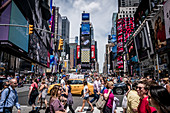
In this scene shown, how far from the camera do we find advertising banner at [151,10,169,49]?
27.4 metres

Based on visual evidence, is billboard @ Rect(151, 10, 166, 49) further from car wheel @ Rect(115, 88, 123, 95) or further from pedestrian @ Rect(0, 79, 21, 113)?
pedestrian @ Rect(0, 79, 21, 113)

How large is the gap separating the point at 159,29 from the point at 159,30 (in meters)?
0.21

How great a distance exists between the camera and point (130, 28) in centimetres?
7975

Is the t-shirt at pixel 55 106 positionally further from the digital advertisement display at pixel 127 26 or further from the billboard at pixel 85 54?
the billboard at pixel 85 54

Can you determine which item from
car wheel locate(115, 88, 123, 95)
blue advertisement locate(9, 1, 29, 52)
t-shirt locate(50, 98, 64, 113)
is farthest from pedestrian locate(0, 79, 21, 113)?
blue advertisement locate(9, 1, 29, 52)

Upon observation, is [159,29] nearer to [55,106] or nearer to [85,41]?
[55,106]

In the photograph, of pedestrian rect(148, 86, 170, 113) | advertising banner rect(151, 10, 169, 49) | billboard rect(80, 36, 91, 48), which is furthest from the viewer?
billboard rect(80, 36, 91, 48)

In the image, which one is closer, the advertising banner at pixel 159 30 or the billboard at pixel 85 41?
the advertising banner at pixel 159 30

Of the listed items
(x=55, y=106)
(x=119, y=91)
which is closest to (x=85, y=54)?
(x=119, y=91)

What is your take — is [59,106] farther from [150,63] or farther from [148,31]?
[150,63]

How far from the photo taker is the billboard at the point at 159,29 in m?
27.4

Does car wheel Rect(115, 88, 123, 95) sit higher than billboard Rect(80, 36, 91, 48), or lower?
lower

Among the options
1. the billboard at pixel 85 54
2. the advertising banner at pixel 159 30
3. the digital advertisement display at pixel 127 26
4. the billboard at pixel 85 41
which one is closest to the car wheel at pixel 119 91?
the advertising banner at pixel 159 30

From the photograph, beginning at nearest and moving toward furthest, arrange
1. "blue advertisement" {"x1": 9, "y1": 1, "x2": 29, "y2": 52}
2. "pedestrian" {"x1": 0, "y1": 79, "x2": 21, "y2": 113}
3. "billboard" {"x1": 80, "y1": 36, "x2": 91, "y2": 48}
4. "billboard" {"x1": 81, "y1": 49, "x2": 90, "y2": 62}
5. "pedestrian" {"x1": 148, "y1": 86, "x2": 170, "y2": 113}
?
"pedestrian" {"x1": 148, "y1": 86, "x2": 170, "y2": 113} → "pedestrian" {"x1": 0, "y1": 79, "x2": 21, "y2": 113} → "blue advertisement" {"x1": 9, "y1": 1, "x2": 29, "y2": 52} → "billboard" {"x1": 81, "y1": 49, "x2": 90, "y2": 62} → "billboard" {"x1": 80, "y1": 36, "x2": 91, "y2": 48}
